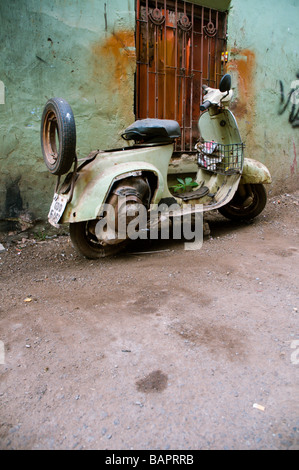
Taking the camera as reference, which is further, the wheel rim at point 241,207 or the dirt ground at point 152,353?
the wheel rim at point 241,207

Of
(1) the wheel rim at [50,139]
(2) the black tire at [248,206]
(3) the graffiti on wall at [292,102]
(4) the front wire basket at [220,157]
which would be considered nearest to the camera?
(1) the wheel rim at [50,139]

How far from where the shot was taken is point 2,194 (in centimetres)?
382

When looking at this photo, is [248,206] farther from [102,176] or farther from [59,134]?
[59,134]

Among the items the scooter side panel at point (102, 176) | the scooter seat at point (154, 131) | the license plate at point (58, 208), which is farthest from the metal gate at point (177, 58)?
the license plate at point (58, 208)

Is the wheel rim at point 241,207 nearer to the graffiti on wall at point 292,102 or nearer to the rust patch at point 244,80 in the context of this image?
the rust patch at point 244,80

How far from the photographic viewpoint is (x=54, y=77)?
12.8 feet

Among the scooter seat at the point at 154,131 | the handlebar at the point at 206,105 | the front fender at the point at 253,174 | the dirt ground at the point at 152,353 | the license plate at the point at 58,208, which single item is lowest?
the dirt ground at the point at 152,353

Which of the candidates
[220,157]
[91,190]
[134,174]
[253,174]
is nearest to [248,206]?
[253,174]

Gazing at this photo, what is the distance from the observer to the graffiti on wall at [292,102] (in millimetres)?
5660

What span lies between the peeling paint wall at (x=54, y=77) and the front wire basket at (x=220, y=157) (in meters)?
1.06

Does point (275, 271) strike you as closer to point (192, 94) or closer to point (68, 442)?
point (68, 442)

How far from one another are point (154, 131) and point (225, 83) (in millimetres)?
948

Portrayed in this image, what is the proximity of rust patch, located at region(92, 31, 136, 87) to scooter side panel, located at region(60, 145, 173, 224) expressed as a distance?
4.71ft

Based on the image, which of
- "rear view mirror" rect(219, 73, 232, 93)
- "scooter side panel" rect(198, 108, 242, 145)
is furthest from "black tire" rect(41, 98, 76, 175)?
"scooter side panel" rect(198, 108, 242, 145)
